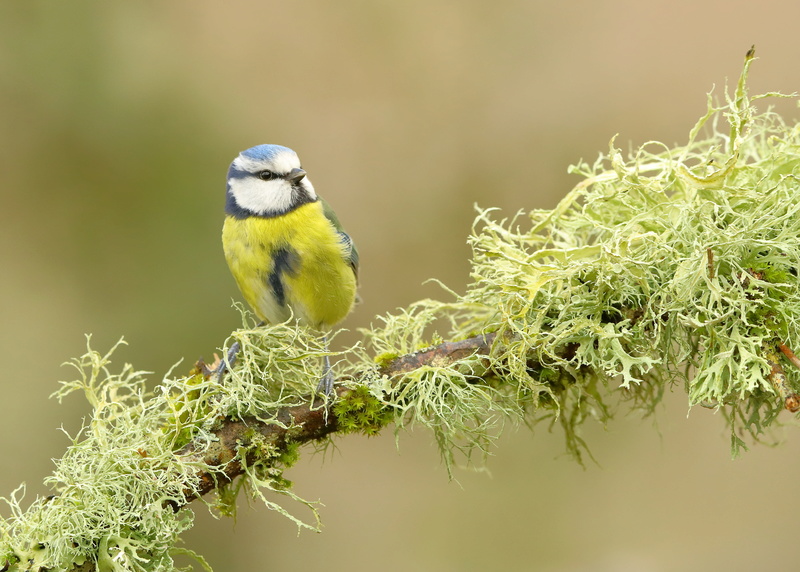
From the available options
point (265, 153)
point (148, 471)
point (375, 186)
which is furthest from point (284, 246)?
point (375, 186)

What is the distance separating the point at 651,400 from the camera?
5.62 ft

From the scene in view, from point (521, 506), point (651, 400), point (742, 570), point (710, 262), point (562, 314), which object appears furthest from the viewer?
point (521, 506)

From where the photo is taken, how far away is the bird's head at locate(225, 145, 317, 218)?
2193 mm

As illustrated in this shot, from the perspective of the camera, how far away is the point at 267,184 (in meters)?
2.24

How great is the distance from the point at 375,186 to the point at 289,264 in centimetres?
180

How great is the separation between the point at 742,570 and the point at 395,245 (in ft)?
6.97

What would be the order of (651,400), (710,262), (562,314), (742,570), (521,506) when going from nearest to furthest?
1. (710,262)
2. (562,314)
3. (651,400)
4. (742,570)
5. (521,506)

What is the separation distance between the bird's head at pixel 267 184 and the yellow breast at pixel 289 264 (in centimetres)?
4

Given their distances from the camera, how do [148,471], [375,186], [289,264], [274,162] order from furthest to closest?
[375,186] → [274,162] → [289,264] → [148,471]

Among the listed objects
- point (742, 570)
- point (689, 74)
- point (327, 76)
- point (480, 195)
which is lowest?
point (742, 570)

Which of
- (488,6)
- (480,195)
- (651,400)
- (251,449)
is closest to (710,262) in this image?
(651,400)

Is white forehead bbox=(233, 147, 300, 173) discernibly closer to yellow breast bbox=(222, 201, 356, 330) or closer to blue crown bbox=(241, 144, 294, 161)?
blue crown bbox=(241, 144, 294, 161)

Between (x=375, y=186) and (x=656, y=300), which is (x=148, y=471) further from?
(x=375, y=186)

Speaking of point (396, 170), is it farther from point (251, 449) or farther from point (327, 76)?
point (251, 449)
